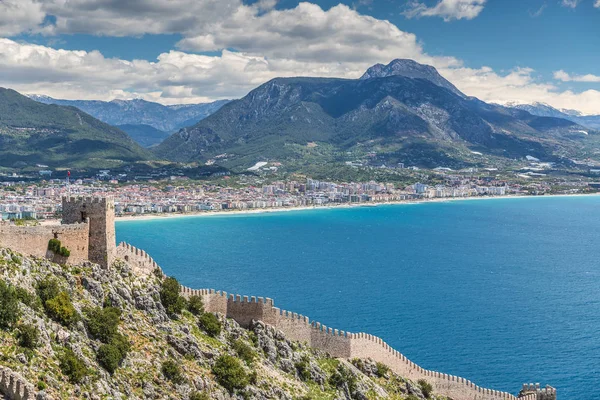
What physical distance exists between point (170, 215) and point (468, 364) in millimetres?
129438

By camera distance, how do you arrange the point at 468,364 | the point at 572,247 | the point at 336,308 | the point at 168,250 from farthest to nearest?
1. the point at 572,247
2. the point at 168,250
3. the point at 336,308
4. the point at 468,364

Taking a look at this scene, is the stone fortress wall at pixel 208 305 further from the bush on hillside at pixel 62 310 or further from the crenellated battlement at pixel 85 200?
the bush on hillside at pixel 62 310

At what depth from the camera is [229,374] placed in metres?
33.2

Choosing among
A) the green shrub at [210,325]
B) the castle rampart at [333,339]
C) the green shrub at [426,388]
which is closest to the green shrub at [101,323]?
the green shrub at [210,325]

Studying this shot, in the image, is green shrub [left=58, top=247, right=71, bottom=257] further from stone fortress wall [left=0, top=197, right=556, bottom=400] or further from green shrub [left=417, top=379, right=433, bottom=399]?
green shrub [left=417, top=379, right=433, bottom=399]

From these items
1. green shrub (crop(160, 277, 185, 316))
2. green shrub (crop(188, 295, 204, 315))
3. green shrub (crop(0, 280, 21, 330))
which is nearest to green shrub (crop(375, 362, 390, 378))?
green shrub (crop(188, 295, 204, 315))

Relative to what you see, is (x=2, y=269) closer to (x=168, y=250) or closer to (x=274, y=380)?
(x=274, y=380)

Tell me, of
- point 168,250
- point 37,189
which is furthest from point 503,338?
point 37,189

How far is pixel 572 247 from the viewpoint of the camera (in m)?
138

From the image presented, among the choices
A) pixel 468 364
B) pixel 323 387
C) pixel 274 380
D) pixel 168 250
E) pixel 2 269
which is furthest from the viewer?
pixel 168 250

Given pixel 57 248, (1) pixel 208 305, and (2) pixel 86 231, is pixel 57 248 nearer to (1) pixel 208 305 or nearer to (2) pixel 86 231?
(2) pixel 86 231

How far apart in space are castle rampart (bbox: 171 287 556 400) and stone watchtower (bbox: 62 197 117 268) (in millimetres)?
5445

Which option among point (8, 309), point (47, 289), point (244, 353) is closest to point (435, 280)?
point (244, 353)

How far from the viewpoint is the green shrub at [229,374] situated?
33094 millimetres
